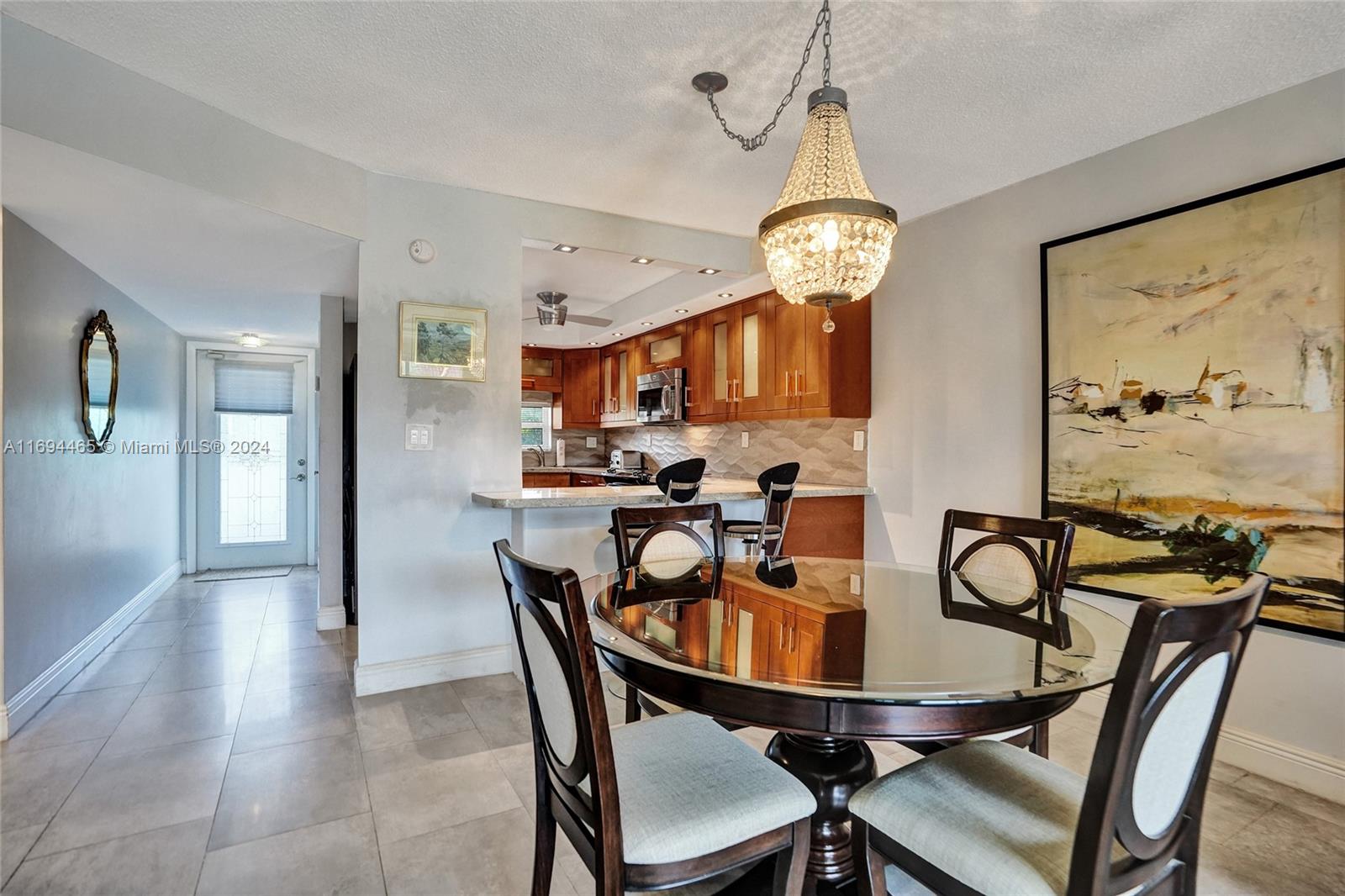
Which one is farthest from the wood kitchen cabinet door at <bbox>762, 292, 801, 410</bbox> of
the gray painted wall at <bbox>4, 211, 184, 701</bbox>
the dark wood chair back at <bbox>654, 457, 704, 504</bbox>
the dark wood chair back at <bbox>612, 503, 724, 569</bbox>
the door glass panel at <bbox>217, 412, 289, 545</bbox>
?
the door glass panel at <bbox>217, 412, 289, 545</bbox>

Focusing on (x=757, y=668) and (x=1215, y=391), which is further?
(x=1215, y=391)

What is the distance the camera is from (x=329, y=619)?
4062 mm

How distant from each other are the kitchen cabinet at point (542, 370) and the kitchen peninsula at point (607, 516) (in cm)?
356

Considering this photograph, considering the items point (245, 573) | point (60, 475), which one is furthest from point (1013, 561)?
point (245, 573)

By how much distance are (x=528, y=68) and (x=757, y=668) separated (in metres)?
2.02

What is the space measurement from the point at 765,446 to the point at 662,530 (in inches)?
103

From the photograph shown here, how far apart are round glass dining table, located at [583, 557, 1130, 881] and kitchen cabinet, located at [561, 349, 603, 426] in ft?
16.0

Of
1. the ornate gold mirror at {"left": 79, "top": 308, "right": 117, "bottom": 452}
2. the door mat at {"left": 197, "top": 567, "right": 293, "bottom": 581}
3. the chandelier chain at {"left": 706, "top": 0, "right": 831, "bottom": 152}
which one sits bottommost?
the door mat at {"left": 197, "top": 567, "right": 293, "bottom": 581}

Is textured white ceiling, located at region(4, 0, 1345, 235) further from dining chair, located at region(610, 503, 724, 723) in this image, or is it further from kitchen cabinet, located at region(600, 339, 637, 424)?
kitchen cabinet, located at region(600, 339, 637, 424)

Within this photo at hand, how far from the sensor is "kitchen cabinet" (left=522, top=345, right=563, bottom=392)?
22.7 ft

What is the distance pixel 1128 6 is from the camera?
1.85m

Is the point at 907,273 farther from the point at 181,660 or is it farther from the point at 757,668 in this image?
the point at 181,660

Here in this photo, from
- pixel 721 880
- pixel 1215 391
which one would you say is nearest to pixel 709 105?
pixel 1215 391

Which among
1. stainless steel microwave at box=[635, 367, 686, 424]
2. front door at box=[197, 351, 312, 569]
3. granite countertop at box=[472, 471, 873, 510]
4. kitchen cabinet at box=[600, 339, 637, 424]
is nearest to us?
granite countertop at box=[472, 471, 873, 510]
